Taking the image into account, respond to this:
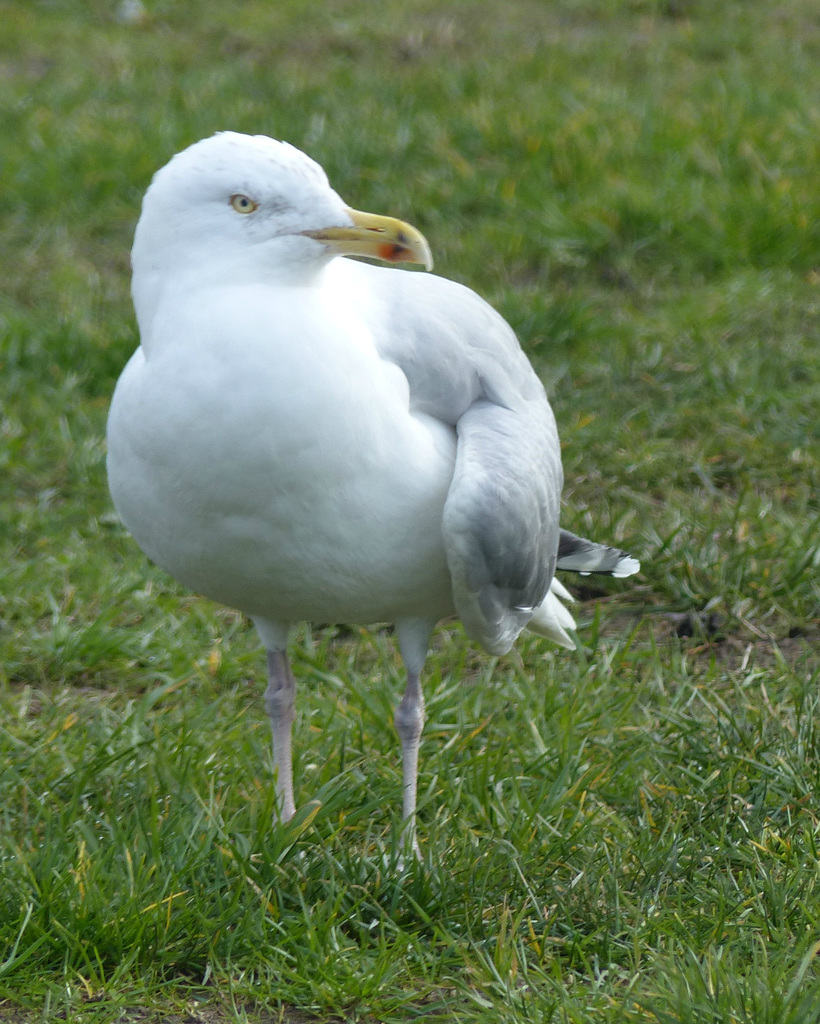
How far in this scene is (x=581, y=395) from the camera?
5.37 m

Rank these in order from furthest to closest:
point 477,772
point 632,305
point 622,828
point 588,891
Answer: point 632,305 → point 477,772 → point 622,828 → point 588,891

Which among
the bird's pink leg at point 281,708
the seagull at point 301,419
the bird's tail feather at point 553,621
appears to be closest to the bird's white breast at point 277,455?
the seagull at point 301,419

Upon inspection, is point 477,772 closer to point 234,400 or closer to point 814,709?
point 814,709

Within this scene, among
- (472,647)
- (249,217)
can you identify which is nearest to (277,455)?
(249,217)

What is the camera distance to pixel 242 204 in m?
2.73

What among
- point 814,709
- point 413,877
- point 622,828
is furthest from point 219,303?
point 814,709

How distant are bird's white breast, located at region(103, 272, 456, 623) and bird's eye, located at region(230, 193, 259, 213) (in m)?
0.14

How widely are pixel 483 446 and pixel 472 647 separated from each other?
1.43 meters

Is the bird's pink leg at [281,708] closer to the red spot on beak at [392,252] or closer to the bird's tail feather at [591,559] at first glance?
the bird's tail feather at [591,559]

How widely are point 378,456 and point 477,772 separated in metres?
1.01

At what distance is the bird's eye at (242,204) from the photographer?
2717 millimetres

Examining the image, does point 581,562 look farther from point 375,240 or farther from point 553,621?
point 375,240

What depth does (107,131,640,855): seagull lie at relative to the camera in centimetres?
267

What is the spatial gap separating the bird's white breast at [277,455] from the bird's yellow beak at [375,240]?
115 mm
